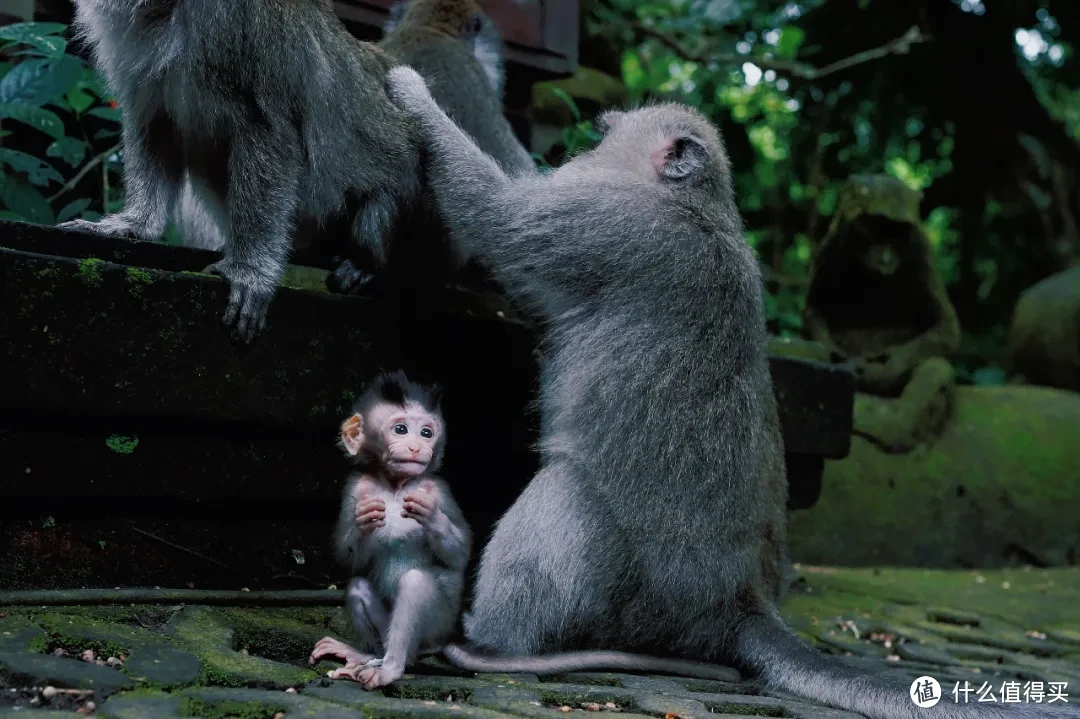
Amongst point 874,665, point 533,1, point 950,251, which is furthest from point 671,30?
point 874,665

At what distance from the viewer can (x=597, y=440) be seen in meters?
3.32

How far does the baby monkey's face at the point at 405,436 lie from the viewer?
290 cm

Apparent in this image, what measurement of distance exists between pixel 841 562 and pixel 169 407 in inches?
225

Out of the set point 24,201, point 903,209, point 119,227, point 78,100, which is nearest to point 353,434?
point 119,227

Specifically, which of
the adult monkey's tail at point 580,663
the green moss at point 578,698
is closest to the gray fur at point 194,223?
the adult monkey's tail at point 580,663

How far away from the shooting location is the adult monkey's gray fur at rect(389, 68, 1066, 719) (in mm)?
3236

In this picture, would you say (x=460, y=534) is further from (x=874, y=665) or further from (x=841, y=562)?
(x=841, y=562)

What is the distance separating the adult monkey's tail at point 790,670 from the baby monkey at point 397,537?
286 millimetres

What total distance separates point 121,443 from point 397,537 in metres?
0.94

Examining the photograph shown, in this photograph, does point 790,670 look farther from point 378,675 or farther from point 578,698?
point 378,675

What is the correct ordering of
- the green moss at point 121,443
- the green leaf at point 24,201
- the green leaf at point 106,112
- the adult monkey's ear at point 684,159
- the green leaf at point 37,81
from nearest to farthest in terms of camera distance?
the green moss at point 121,443 → the adult monkey's ear at point 684,159 → the green leaf at point 37,81 → the green leaf at point 24,201 → the green leaf at point 106,112

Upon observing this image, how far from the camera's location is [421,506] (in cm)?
283

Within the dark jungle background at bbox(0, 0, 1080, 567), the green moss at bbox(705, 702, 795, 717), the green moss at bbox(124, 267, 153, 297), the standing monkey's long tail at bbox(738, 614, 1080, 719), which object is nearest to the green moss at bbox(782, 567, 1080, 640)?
the dark jungle background at bbox(0, 0, 1080, 567)
